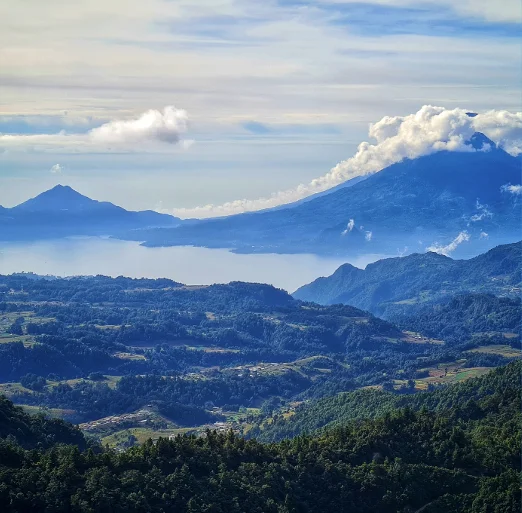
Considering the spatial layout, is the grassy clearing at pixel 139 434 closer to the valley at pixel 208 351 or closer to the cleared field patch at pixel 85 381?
the valley at pixel 208 351

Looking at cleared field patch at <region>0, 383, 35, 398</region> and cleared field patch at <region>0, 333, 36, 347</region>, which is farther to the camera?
cleared field patch at <region>0, 333, 36, 347</region>

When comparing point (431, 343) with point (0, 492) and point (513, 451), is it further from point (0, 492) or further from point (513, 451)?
point (0, 492)

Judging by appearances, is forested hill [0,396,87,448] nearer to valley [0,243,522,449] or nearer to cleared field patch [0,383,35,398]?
valley [0,243,522,449]

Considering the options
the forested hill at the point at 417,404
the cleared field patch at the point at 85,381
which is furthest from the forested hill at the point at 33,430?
the cleared field patch at the point at 85,381

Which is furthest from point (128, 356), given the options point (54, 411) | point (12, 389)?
point (54, 411)

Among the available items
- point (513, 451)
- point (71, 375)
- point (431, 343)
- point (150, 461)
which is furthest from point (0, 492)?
point (431, 343)

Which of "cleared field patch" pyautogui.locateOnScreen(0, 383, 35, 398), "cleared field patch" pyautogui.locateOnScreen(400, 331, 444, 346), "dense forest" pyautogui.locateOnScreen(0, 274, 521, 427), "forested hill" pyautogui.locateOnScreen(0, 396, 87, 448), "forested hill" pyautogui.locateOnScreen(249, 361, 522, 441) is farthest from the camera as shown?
"cleared field patch" pyautogui.locateOnScreen(400, 331, 444, 346)

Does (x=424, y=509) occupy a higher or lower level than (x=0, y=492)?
lower

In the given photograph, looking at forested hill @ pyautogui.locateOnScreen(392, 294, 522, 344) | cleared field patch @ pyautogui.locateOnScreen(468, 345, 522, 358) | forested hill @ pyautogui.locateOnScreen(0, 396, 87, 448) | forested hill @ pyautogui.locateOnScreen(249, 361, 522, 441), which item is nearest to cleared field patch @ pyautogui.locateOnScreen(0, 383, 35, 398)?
forested hill @ pyautogui.locateOnScreen(249, 361, 522, 441)
